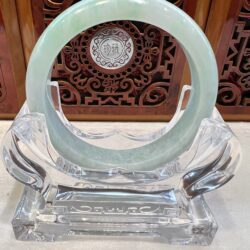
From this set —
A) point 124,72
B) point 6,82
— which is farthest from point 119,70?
point 6,82

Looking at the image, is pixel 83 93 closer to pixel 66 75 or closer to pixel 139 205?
pixel 66 75

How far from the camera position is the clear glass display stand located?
448 millimetres

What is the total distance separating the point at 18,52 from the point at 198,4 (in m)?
0.36

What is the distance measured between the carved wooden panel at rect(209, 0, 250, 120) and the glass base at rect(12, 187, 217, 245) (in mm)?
353

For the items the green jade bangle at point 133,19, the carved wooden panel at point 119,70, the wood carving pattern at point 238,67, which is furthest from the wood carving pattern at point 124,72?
the green jade bangle at point 133,19

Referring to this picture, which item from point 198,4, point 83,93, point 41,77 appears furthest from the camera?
point 83,93

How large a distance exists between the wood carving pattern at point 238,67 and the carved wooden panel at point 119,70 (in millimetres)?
96

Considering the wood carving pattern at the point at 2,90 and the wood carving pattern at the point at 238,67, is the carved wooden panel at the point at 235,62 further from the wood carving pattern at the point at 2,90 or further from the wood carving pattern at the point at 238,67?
the wood carving pattern at the point at 2,90

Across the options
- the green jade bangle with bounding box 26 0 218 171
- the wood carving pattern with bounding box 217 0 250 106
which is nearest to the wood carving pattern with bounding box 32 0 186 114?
the wood carving pattern with bounding box 217 0 250 106

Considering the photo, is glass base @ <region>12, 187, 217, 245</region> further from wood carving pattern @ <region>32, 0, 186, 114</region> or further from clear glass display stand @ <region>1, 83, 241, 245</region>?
wood carving pattern @ <region>32, 0, 186, 114</region>

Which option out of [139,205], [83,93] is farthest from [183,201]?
[83,93]

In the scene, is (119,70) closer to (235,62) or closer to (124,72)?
(124,72)

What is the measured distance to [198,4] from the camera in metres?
0.64

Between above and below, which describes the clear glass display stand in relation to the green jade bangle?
below
